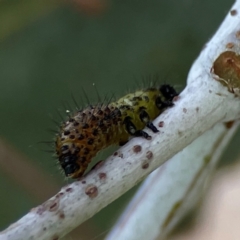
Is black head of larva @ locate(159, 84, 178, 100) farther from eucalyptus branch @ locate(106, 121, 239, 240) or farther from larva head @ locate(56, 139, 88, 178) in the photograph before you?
larva head @ locate(56, 139, 88, 178)

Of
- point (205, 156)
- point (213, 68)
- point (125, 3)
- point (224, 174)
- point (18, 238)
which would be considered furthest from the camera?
point (125, 3)

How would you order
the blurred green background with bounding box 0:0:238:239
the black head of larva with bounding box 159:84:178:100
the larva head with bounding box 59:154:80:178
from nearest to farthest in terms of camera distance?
the larva head with bounding box 59:154:80:178, the black head of larva with bounding box 159:84:178:100, the blurred green background with bounding box 0:0:238:239

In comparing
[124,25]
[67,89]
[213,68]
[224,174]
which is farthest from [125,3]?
[213,68]

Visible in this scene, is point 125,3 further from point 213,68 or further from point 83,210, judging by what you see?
point 83,210

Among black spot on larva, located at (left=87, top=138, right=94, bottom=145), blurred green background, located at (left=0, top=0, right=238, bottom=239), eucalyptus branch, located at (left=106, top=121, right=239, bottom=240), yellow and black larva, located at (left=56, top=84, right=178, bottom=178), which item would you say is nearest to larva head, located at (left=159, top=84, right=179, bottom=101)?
yellow and black larva, located at (left=56, top=84, right=178, bottom=178)

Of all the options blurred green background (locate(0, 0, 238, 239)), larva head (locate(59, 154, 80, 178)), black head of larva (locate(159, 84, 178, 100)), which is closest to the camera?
larva head (locate(59, 154, 80, 178))
